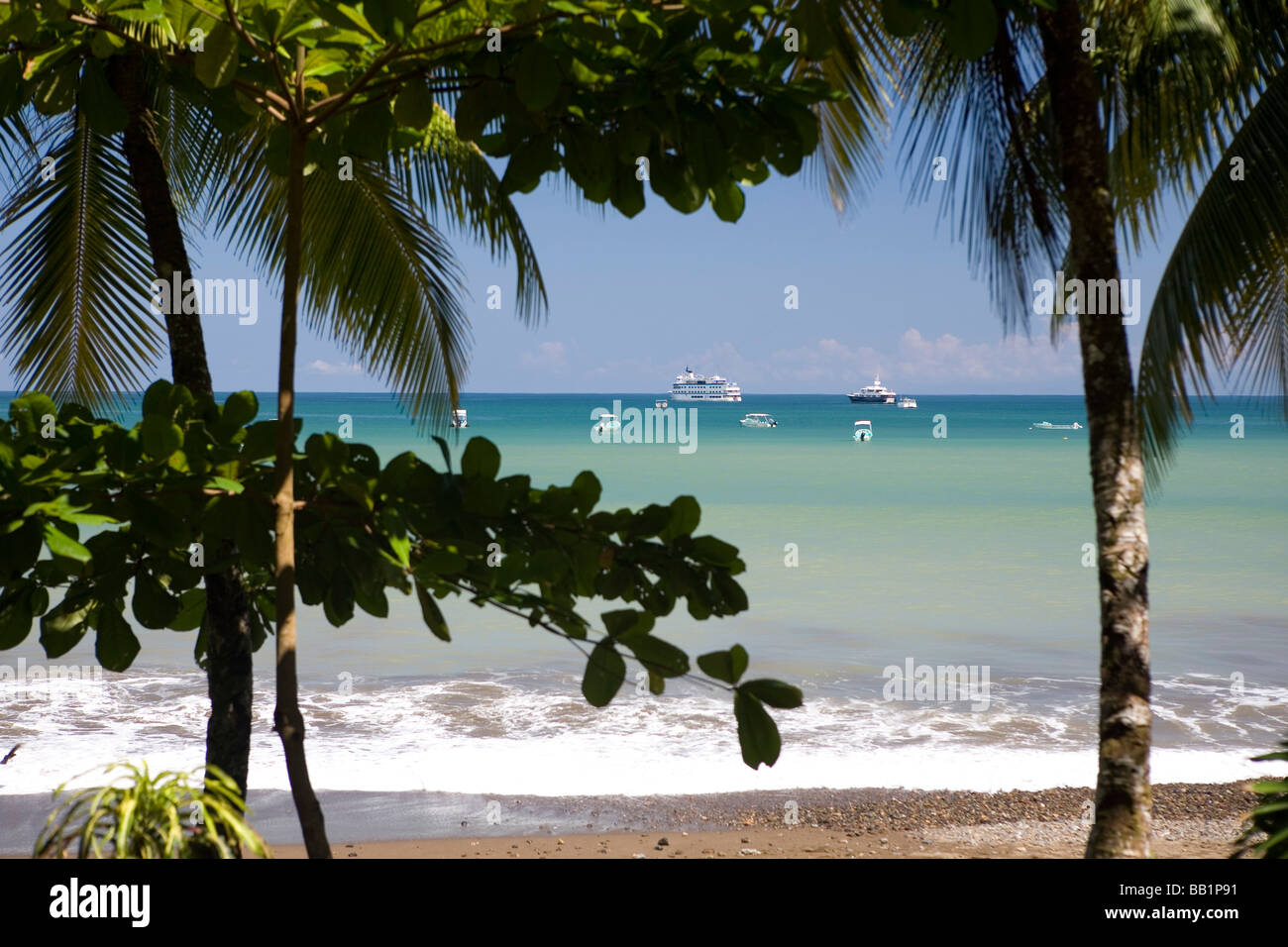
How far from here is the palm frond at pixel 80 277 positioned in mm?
4695

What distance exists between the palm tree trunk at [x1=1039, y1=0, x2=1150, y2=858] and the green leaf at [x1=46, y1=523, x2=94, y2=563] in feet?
9.45

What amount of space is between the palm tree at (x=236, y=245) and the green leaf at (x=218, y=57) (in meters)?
2.39

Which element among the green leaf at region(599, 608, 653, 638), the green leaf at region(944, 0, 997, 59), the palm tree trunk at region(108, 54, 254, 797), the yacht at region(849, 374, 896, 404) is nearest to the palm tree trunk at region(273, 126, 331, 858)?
the green leaf at region(599, 608, 653, 638)

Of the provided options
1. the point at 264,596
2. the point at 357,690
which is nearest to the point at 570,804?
the point at 357,690

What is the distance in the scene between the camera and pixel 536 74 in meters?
1.83

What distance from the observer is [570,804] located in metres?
5.84

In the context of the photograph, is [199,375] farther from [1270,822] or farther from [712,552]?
[1270,822]

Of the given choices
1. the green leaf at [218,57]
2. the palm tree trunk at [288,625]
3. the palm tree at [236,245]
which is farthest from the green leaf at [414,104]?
the palm tree at [236,245]

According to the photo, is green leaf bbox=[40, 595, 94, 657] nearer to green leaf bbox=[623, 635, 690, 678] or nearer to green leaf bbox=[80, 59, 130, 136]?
green leaf bbox=[80, 59, 130, 136]

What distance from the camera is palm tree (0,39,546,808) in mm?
4730

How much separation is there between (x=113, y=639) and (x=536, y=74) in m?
1.33

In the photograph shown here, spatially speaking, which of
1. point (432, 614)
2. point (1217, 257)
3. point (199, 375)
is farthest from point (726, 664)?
point (1217, 257)

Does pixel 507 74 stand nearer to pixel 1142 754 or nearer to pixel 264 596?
pixel 264 596
